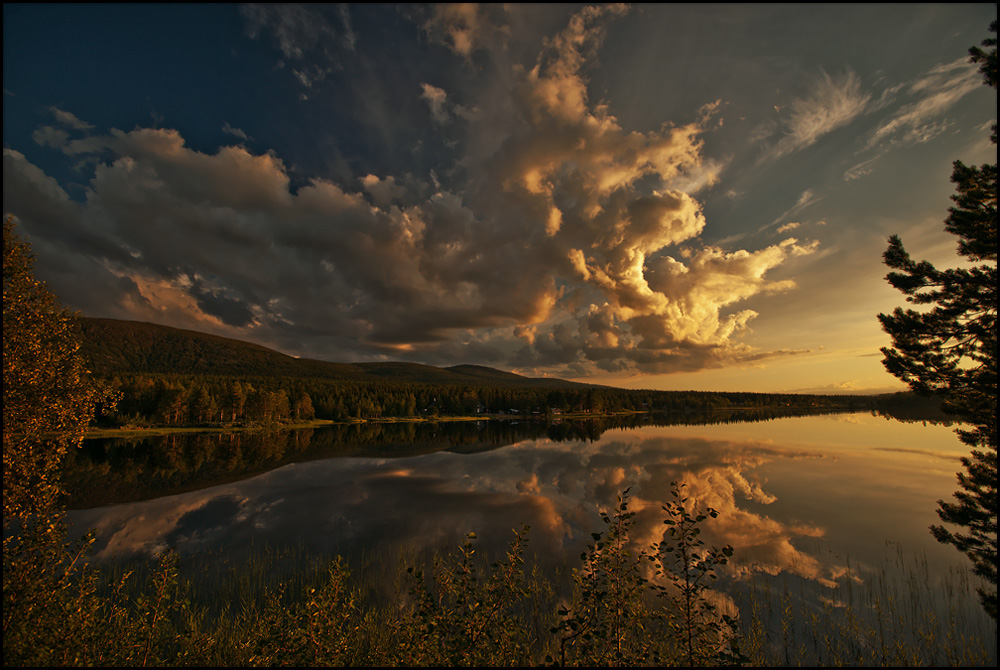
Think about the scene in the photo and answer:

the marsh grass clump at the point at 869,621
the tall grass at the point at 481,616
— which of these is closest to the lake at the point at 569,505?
the marsh grass clump at the point at 869,621

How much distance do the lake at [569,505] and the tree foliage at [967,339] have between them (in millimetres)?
4259

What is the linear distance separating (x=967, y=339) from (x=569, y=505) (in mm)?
26640

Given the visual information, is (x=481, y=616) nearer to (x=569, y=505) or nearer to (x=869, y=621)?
(x=869, y=621)

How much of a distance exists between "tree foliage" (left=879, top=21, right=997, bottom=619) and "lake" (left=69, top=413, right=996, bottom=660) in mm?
4259

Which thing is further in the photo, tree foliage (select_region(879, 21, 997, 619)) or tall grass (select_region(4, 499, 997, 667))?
tree foliage (select_region(879, 21, 997, 619))

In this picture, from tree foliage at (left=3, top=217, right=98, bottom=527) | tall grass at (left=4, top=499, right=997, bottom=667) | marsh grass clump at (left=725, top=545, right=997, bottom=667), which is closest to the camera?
tall grass at (left=4, top=499, right=997, bottom=667)

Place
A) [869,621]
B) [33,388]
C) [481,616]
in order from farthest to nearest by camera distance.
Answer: [869,621], [33,388], [481,616]

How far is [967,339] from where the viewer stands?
1384 centimetres

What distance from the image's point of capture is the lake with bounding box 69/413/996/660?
22.1 m

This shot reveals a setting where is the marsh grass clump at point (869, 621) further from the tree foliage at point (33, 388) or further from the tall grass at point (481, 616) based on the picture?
the tree foliage at point (33, 388)

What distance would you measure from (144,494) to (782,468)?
2692 inches

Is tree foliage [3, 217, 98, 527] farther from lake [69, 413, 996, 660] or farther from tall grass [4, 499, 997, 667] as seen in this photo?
lake [69, 413, 996, 660]

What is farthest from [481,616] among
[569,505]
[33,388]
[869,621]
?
[569,505]

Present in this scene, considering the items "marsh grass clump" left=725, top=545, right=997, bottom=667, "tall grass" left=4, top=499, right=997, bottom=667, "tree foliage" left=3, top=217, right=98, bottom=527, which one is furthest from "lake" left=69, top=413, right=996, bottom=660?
"tree foliage" left=3, top=217, right=98, bottom=527
